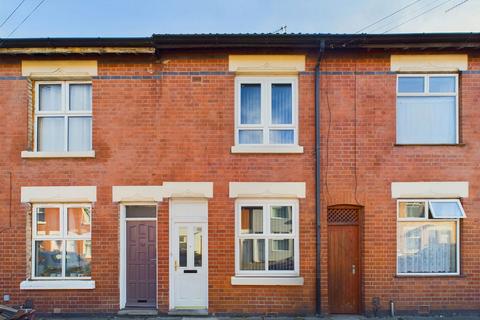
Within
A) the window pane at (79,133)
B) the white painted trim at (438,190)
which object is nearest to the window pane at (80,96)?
the window pane at (79,133)

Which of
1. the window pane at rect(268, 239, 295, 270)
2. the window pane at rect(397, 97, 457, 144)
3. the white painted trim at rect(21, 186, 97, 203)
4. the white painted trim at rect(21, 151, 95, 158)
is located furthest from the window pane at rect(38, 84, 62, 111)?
the window pane at rect(397, 97, 457, 144)

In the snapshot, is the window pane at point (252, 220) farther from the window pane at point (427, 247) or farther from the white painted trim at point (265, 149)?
the window pane at point (427, 247)

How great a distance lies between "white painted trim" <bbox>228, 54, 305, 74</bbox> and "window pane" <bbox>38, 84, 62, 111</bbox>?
4411 millimetres

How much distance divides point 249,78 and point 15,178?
6.25 meters

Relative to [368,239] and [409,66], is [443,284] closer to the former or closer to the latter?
[368,239]

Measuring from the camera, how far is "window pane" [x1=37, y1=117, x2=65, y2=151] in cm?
944

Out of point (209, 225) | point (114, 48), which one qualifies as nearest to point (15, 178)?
point (114, 48)

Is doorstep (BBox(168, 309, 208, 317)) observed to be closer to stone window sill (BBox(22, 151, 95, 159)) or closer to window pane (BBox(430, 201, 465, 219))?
stone window sill (BBox(22, 151, 95, 159))

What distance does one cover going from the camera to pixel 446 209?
902 centimetres

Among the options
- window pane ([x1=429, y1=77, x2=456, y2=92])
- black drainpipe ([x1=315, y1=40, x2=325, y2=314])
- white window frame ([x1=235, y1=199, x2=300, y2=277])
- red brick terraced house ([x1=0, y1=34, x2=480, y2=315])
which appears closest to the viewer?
black drainpipe ([x1=315, y1=40, x2=325, y2=314])

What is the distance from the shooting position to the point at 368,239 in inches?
356

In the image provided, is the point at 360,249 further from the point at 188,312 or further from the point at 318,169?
the point at 188,312

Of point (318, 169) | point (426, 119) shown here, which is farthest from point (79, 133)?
point (426, 119)

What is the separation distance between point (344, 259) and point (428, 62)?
527cm
